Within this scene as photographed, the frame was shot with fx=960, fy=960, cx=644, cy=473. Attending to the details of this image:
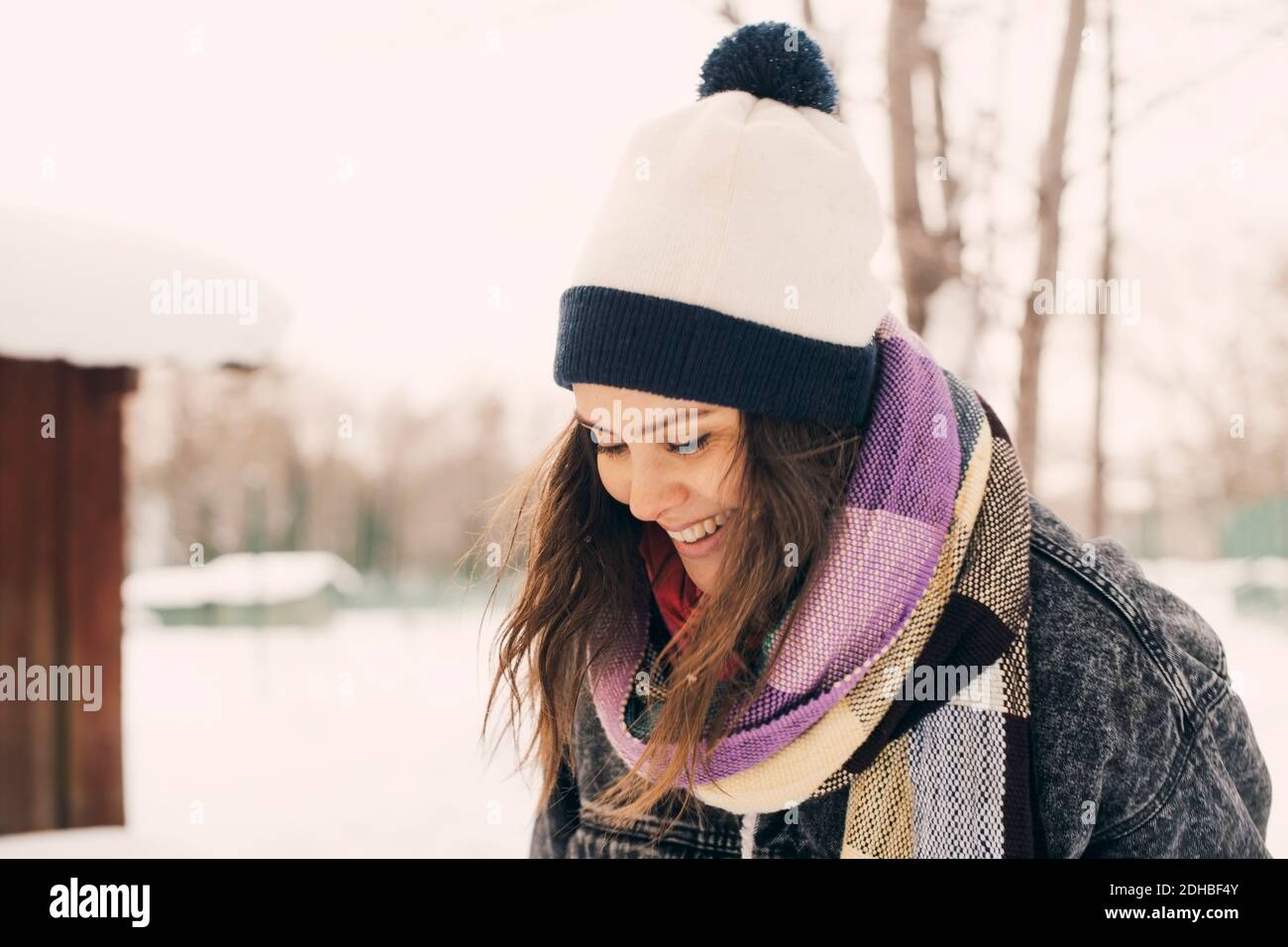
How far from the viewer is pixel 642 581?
5.44ft

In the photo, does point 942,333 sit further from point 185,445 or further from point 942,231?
point 185,445

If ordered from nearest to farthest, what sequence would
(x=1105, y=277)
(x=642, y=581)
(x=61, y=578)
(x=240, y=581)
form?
(x=642, y=581) → (x=1105, y=277) → (x=61, y=578) → (x=240, y=581)

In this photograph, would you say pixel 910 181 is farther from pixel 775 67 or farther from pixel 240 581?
pixel 240 581

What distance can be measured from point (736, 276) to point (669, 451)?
0.86 feet

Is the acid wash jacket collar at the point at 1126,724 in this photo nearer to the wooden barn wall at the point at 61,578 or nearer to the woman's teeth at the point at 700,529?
the woman's teeth at the point at 700,529

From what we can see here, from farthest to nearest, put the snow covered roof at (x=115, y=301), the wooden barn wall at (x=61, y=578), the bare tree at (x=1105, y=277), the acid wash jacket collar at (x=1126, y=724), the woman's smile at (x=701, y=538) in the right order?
1. the wooden barn wall at (x=61, y=578)
2. the snow covered roof at (x=115, y=301)
3. the bare tree at (x=1105, y=277)
4. the woman's smile at (x=701, y=538)
5. the acid wash jacket collar at (x=1126, y=724)

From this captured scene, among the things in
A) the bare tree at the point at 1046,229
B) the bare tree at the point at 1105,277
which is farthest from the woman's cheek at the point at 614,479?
the bare tree at the point at 1105,277

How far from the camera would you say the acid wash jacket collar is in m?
1.33

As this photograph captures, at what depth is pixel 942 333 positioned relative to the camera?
3102mm

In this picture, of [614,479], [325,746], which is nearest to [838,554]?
[614,479]

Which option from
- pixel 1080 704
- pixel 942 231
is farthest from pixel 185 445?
pixel 1080 704

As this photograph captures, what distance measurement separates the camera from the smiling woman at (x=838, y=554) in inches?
52.6

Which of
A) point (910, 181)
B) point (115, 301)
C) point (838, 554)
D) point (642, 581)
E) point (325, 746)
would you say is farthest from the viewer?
point (325, 746)

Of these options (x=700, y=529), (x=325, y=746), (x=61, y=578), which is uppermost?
(x=700, y=529)
